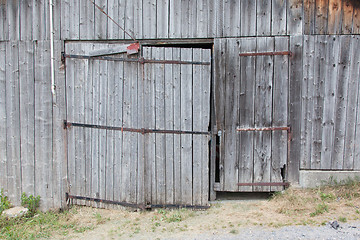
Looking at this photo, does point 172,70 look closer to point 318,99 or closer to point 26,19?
point 318,99

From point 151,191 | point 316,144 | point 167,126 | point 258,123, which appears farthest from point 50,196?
point 316,144

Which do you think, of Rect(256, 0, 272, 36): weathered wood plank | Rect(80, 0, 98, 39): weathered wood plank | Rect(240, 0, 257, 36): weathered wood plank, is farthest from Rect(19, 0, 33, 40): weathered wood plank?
Rect(256, 0, 272, 36): weathered wood plank

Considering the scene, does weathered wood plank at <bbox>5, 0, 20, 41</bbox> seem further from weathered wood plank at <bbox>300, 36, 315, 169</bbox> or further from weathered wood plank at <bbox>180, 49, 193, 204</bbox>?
weathered wood plank at <bbox>300, 36, 315, 169</bbox>

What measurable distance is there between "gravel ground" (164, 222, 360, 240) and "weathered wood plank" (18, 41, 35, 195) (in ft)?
10.7

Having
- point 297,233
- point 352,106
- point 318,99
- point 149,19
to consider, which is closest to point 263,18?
point 318,99

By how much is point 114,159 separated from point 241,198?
233cm

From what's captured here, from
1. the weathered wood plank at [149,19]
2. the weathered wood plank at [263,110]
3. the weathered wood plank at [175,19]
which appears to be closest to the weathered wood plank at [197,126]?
the weathered wood plank at [175,19]

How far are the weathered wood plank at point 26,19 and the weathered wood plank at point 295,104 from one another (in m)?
4.57

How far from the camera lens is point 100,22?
5742 mm

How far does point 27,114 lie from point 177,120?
2788mm

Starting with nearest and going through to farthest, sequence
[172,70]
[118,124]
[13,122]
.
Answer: [172,70], [118,124], [13,122]

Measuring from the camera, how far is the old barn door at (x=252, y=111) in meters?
5.47

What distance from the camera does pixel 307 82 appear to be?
548 centimetres

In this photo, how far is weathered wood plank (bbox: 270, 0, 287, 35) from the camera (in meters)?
5.40
